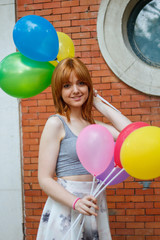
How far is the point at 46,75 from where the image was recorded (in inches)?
81.8

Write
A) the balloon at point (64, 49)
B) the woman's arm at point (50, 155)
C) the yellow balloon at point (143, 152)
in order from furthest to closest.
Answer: the balloon at point (64, 49)
the woman's arm at point (50, 155)
the yellow balloon at point (143, 152)

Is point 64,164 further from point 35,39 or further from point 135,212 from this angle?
point 135,212

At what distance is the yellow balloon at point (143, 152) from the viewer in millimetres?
1510

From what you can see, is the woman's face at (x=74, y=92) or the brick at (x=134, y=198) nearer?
the woman's face at (x=74, y=92)

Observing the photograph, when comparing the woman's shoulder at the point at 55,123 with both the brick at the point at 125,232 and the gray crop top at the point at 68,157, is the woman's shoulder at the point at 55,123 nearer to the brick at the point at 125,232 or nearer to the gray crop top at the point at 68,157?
the gray crop top at the point at 68,157

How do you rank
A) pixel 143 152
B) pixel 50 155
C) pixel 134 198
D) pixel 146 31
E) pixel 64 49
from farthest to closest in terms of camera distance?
pixel 146 31, pixel 134 198, pixel 64 49, pixel 50 155, pixel 143 152

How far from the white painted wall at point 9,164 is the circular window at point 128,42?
3.79ft

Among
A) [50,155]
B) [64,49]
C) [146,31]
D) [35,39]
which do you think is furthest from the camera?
[146,31]

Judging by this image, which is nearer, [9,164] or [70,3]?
[70,3]

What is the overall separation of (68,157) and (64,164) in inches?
2.2

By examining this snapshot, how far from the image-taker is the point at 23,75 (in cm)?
204

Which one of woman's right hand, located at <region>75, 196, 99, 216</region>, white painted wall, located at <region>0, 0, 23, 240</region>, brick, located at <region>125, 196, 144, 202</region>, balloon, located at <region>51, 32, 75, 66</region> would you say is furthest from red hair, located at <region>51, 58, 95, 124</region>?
brick, located at <region>125, 196, 144, 202</region>

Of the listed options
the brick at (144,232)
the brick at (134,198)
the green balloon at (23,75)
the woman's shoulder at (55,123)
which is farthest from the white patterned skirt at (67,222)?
the brick at (144,232)

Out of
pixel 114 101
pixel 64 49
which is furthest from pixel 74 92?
pixel 114 101
